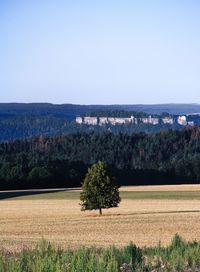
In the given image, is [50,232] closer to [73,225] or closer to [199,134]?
[73,225]

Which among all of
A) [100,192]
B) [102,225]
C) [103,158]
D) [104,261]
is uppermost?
[104,261]

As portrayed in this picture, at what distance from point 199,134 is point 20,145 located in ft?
171

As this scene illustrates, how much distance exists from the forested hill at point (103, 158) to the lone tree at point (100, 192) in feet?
182

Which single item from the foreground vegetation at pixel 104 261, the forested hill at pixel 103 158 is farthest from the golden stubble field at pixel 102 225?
the forested hill at pixel 103 158

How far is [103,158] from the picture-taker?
555ft

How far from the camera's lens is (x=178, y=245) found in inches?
760

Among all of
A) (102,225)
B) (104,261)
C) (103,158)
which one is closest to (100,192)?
(102,225)

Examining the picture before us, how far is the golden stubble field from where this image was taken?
35531 mm

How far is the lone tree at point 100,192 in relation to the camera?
188 feet

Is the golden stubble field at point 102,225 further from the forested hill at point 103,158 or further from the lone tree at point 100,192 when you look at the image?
the forested hill at point 103,158

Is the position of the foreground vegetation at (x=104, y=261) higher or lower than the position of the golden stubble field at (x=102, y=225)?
higher

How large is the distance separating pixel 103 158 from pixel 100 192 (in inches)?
4408

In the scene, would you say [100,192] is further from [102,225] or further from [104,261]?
[104,261]

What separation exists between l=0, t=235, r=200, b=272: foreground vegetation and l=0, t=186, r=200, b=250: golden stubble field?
38.4 ft
